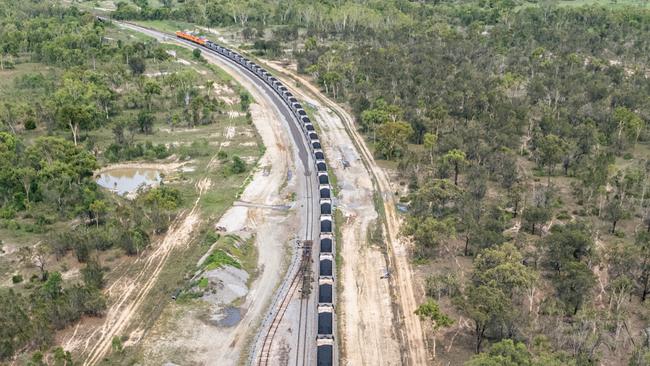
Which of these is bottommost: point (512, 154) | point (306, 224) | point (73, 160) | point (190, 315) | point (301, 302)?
point (190, 315)

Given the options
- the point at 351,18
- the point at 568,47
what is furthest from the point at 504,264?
the point at 351,18

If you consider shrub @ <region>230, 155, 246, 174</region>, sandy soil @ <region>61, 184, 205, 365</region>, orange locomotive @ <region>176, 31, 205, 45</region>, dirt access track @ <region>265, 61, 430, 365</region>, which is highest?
orange locomotive @ <region>176, 31, 205, 45</region>

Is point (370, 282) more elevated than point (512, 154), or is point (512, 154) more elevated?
point (512, 154)

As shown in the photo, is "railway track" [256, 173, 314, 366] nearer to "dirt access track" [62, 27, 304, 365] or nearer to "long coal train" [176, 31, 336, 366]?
"dirt access track" [62, 27, 304, 365]

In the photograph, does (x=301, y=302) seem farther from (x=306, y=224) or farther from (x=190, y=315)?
(x=306, y=224)

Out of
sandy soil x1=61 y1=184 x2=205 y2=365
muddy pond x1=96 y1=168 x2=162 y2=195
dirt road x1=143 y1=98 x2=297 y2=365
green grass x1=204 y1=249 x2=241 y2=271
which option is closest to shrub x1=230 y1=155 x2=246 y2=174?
dirt road x1=143 y1=98 x2=297 y2=365

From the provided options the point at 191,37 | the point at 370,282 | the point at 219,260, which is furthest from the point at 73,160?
the point at 191,37
